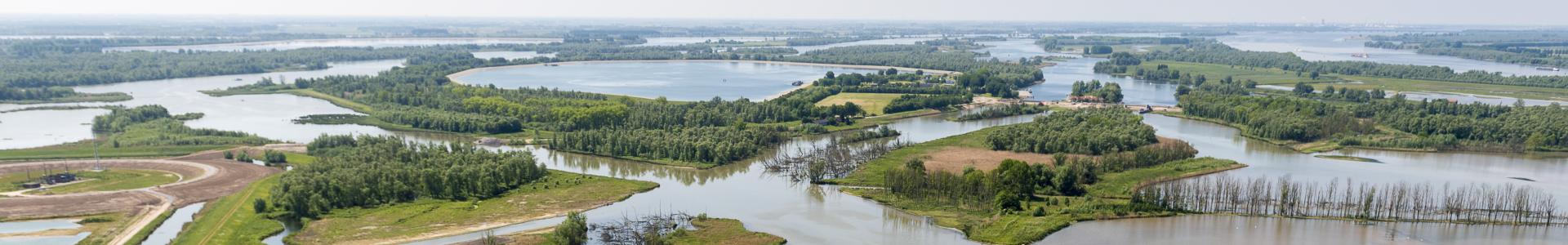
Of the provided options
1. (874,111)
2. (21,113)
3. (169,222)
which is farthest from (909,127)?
(21,113)

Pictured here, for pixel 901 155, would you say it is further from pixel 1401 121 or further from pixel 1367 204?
pixel 1401 121

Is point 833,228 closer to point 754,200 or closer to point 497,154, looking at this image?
point 754,200

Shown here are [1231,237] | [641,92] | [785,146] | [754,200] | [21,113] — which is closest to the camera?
[1231,237]

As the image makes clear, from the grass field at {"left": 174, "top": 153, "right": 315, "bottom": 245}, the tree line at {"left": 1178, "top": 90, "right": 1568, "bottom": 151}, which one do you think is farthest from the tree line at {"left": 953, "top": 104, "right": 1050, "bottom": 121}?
the grass field at {"left": 174, "top": 153, "right": 315, "bottom": 245}

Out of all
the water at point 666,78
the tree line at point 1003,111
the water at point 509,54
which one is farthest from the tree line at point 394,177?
the water at point 509,54

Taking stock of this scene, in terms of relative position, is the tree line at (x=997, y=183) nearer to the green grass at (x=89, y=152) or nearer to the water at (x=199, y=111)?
the green grass at (x=89, y=152)

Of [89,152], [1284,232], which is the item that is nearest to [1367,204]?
[1284,232]

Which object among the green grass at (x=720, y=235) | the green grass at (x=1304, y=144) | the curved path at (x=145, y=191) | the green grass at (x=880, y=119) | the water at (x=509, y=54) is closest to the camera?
the green grass at (x=720, y=235)
